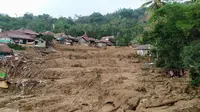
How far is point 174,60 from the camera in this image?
683 inches

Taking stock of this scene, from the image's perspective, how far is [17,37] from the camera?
113 feet

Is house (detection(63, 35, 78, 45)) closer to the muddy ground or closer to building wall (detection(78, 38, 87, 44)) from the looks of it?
building wall (detection(78, 38, 87, 44))

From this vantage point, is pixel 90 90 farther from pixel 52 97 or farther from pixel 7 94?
pixel 7 94

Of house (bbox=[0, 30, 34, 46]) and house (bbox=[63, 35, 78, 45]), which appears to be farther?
house (bbox=[63, 35, 78, 45])

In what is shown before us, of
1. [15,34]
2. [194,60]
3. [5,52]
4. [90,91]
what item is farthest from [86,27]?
[194,60]

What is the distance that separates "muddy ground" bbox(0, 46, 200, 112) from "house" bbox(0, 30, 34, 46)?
1257 cm

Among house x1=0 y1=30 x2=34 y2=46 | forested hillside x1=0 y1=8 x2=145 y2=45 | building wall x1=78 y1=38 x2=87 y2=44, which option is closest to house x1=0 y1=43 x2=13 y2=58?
house x1=0 y1=30 x2=34 y2=46

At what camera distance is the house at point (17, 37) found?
3272 centimetres

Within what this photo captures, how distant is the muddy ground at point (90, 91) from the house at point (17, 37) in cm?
1257

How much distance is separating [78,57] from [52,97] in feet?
48.5

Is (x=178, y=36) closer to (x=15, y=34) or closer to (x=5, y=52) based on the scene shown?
(x=5, y=52)

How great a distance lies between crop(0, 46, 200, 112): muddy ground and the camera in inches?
437

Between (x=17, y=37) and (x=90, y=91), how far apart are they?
2336 centimetres

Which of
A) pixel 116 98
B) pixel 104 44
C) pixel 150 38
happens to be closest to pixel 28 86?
pixel 116 98
